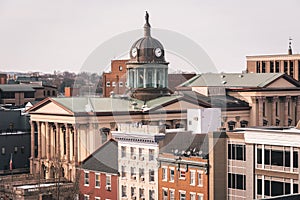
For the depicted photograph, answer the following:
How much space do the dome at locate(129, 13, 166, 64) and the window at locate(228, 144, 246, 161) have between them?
50369 mm

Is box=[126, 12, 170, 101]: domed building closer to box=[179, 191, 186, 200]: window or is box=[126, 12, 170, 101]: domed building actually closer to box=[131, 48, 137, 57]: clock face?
box=[131, 48, 137, 57]: clock face

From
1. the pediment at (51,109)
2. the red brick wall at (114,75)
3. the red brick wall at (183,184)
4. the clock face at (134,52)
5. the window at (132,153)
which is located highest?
the clock face at (134,52)

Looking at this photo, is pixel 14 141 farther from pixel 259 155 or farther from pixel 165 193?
pixel 259 155

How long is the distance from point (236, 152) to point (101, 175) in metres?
15.9

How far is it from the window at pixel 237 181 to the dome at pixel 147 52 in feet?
167

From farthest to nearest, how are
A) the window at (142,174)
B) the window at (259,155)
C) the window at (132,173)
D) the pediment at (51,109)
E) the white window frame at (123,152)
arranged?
the pediment at (51,109) < the white window frame at (123,152) < the window at (132,173) < the window at (142,174) < the window at (259,155)

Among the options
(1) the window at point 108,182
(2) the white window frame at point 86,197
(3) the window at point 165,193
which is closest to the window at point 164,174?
(3) the window at point 165,193

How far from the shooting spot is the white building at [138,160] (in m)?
64.8

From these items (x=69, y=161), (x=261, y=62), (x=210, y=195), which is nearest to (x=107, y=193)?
(x=210, y=195)

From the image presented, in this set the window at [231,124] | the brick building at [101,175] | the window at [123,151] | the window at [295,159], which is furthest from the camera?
the window at [231,124]

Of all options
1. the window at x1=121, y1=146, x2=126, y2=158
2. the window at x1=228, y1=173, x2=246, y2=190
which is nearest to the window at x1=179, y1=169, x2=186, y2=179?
the window at x1=228, y1=173, x2=246, y2=190

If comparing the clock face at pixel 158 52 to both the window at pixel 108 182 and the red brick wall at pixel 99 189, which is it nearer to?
the red brick wall at pixel 99 189

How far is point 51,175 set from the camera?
98500 mm

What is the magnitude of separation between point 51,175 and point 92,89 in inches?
614
